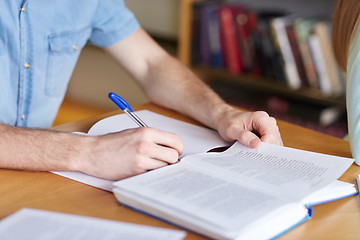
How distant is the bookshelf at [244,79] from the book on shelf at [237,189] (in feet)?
4.33

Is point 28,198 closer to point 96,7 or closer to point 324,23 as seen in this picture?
point 96,7

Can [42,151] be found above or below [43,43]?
below

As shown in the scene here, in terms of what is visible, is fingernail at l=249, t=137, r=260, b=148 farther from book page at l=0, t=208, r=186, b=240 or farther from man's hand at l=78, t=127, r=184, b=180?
book page at l=0, t=208, r=186, b=240

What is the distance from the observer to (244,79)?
2.38 m

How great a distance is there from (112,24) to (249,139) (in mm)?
625

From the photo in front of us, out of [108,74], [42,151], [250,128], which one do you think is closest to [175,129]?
[250,128]

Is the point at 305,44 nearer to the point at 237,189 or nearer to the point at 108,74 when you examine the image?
the point at 108,74

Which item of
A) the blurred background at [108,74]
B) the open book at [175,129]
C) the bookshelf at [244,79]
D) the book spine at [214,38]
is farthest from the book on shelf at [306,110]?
the open book at [175,129]

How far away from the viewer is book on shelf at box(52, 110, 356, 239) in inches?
26.2

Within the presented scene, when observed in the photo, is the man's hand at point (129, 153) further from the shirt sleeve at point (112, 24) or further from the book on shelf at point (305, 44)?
the book on shelf at point (305, 44)

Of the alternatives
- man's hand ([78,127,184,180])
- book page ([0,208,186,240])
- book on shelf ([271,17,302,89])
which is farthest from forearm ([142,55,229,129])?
book on shelf ([271,17,302,89])

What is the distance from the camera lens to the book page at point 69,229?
633 millimetres

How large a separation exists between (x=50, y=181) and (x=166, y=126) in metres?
0.32

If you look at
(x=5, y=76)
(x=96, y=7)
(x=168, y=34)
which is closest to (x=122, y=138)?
(x=5, y=76)
